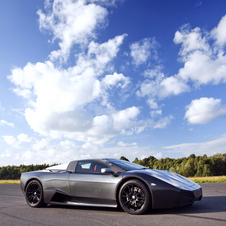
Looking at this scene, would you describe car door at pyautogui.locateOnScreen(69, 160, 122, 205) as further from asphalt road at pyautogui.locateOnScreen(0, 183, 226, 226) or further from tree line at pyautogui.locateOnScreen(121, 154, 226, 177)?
tree line at pyautogui.locateOnScreen(121, 154, 226, 177)

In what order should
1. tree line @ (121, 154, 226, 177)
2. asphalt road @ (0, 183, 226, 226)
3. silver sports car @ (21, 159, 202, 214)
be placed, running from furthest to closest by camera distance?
tree line @ (121, 154, 226, 177), silver sports car @ (21, 159, 202, 214), asphalt road @ (0, 183, 226, 226)

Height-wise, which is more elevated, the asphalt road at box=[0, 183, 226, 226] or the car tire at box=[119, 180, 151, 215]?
the car tire at box=[119, 180, 151, 215]

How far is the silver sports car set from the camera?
13.0 feet

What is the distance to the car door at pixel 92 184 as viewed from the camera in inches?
172

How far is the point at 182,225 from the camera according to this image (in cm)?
320

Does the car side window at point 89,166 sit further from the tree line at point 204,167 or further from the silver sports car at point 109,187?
the tree line at point 204,167

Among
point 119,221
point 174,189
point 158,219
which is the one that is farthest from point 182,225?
point 119,221

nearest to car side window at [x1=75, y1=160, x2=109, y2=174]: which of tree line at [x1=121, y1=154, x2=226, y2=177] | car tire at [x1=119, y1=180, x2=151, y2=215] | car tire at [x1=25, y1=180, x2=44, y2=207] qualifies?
car tire at [x1=119, y1=180, x2=151, y2=215]

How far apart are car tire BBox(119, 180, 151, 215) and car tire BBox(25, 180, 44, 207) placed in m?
2.38

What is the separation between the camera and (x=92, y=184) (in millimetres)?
4582

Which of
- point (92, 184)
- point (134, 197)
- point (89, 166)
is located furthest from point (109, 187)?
point (89, 166)

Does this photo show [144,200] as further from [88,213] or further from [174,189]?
[88,213]

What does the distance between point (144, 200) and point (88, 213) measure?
4.13 ft

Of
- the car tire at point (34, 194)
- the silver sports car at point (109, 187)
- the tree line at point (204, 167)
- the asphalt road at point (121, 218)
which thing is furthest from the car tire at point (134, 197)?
the tree line at point (204, 167)
